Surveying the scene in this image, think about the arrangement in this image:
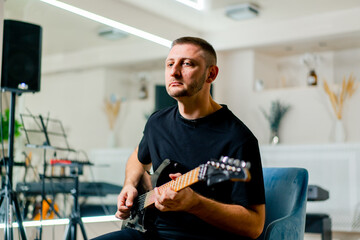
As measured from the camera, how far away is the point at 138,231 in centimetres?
187

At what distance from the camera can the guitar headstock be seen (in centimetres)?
134

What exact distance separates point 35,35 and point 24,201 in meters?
1.25

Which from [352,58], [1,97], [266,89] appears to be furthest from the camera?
[266,89]

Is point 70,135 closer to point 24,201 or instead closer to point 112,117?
point 24,201

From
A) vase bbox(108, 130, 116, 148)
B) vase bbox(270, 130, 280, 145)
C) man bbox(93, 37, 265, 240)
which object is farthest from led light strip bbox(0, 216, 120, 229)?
vase bbox(270, 130, 280, 145)

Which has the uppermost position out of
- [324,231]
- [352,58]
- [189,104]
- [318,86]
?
[352,58]

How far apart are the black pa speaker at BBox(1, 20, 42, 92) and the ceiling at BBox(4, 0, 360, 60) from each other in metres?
0.52

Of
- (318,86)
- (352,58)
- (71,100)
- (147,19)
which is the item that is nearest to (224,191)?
(71,100)

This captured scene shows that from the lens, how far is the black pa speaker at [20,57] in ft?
10.1

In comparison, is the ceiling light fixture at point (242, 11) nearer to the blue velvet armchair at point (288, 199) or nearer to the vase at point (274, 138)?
the vase at point (274, 138)

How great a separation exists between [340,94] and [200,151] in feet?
13.9

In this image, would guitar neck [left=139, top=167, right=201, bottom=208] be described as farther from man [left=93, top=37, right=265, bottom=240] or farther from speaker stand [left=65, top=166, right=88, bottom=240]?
speaker stand [left=65, top=166, right=88, bottom=240]

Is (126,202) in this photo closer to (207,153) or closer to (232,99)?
(207,153)

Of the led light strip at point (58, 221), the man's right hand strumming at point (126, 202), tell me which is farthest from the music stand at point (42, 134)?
the man's right hand strumming at point (126, 202)
